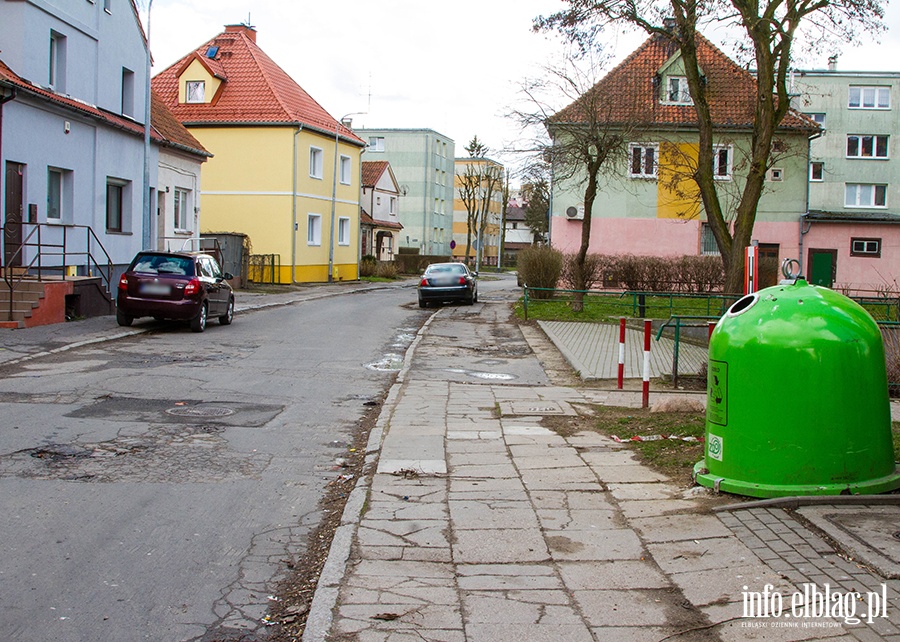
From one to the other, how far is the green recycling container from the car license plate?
14.5m

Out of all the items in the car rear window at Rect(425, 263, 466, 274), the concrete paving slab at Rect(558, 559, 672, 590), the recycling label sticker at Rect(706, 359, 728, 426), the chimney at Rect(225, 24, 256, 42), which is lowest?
the concrete paving slab at Rect(558, 559, 672, 590)

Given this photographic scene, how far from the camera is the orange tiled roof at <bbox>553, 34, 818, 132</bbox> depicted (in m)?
30.6

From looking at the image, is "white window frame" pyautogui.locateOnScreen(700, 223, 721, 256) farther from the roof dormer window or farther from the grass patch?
the roof dormer window

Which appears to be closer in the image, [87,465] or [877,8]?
[87,465]

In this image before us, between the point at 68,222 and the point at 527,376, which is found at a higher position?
the point at 68,222

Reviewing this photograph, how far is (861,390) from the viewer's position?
227 inches

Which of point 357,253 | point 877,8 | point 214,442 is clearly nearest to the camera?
point 214,442

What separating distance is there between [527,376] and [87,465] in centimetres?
784

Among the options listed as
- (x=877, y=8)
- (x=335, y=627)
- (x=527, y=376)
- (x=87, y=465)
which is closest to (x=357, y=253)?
(x=877, y=8)

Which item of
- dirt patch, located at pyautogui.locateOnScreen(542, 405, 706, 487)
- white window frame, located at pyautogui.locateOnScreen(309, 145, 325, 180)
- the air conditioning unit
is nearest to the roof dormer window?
white window frame, located at pyautogui.locateOnScreen(309, 145, 325, 180)

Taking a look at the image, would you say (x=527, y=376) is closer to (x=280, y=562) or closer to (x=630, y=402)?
(x=630, y=402)

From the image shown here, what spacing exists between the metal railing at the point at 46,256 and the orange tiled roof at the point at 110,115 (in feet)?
9.68

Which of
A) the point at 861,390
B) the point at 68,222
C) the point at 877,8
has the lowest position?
the point at 861,390

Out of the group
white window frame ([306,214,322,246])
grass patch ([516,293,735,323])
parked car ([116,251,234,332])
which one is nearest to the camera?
parked car ([116,251,234,332])
